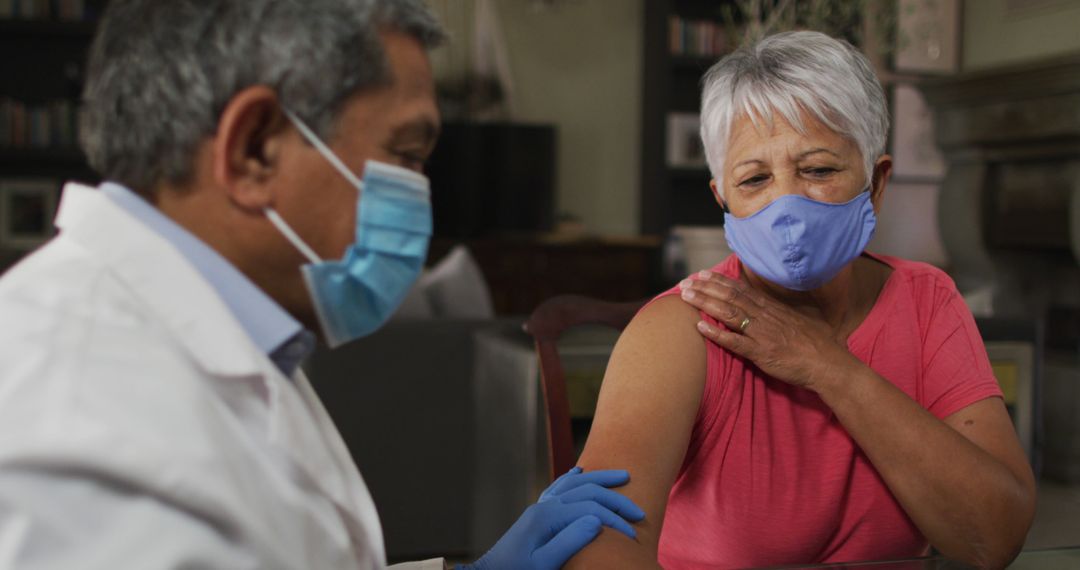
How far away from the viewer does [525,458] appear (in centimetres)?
251

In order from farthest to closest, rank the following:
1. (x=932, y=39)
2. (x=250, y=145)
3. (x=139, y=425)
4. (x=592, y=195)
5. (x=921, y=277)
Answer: (x=592, y=195) < (x=932, y=39) < (x=921, y=277) < (x=250, y=145) < (x=139, y=425)

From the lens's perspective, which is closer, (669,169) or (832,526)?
(832,526)

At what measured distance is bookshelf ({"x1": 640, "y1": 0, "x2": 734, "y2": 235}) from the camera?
6090 millimetres

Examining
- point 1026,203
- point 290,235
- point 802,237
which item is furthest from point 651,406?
point 1026,203

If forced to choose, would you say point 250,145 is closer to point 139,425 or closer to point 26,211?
point 139,425

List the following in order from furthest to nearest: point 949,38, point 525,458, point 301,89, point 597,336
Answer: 1. point 949,38
2. point 597,336
3. point 525,458
4. point 301,89

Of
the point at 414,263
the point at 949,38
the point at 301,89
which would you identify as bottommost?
the point at 414,263

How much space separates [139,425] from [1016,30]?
5.92 meters

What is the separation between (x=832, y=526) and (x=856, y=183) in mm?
414

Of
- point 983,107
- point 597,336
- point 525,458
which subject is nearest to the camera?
point 525,458

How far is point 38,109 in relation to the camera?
5363 mm

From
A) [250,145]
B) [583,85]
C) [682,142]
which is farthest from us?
[583,85]

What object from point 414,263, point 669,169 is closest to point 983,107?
point 669,169

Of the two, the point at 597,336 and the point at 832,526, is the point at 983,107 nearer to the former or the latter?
Answer: the point at 597,336
